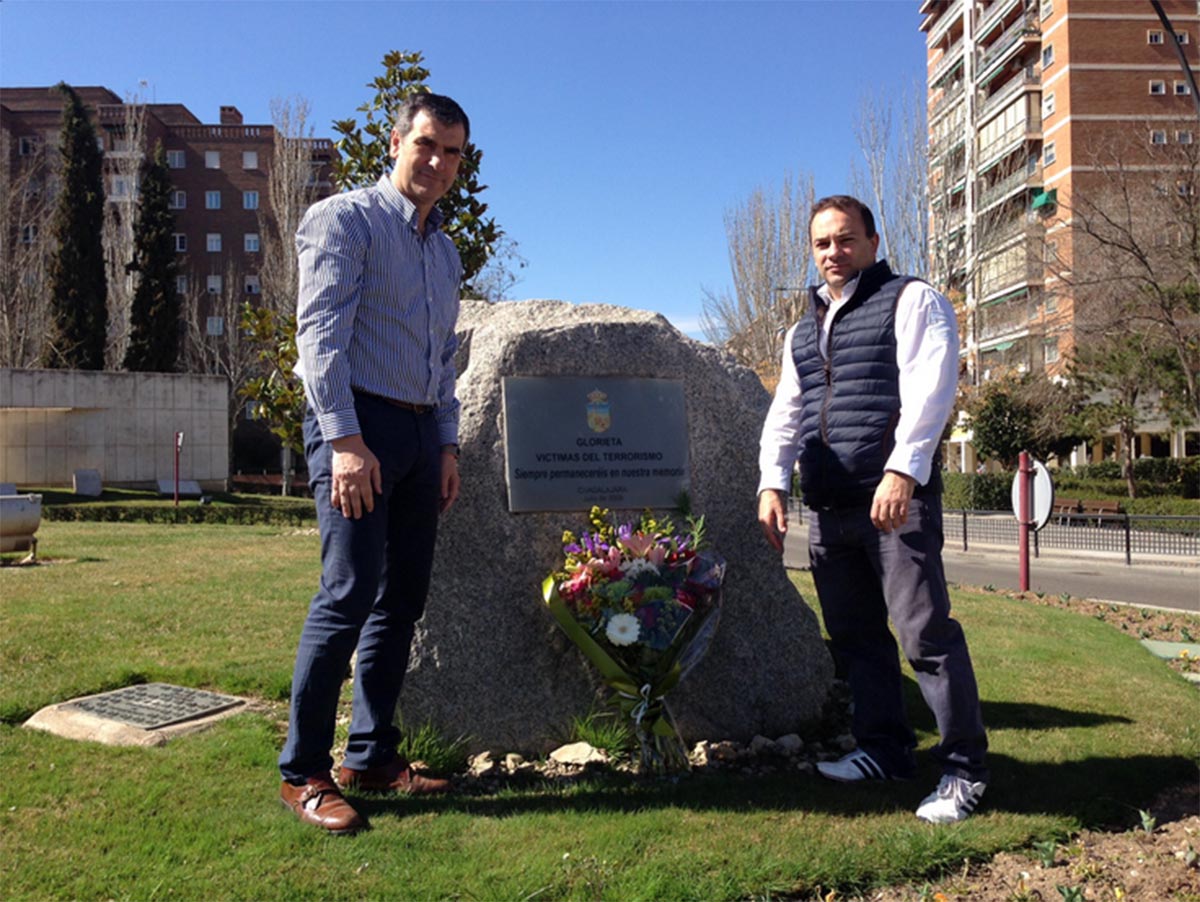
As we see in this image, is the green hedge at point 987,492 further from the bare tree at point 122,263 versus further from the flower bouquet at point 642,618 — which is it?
the bare tree at point 122,263

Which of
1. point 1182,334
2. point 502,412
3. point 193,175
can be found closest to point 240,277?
point 193,175

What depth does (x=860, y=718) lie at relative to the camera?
3.74 m

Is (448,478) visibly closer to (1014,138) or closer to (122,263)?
(122,263)

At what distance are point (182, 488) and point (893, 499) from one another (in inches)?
1074

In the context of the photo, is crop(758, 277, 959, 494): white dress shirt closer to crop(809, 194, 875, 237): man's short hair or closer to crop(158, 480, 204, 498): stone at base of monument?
crop(809, 194, 875, 237): man's short hair

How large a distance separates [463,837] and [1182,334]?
84.6 ft

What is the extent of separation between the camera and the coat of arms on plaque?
431cm

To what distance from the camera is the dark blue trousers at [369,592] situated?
306 centimetres

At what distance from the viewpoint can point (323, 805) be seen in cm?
306

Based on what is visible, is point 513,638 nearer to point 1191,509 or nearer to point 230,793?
point 230,793

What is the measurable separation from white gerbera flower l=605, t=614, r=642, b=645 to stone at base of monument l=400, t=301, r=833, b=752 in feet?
1.47

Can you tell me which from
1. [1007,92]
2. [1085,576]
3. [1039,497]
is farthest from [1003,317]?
[1039,497]

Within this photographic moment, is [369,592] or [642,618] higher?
[369,592]

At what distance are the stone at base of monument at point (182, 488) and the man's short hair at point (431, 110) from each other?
2530 centimetres
